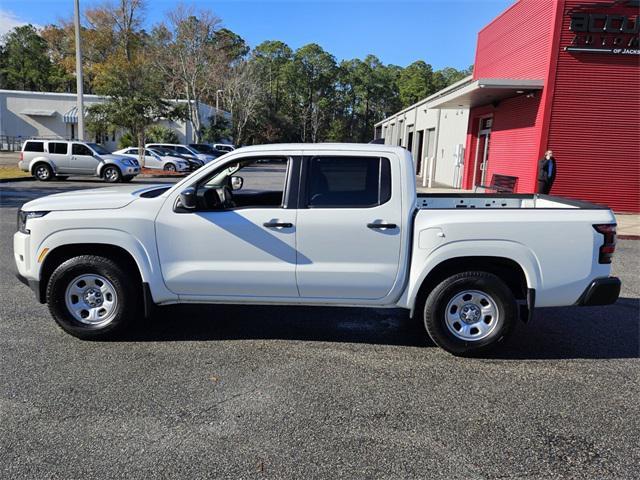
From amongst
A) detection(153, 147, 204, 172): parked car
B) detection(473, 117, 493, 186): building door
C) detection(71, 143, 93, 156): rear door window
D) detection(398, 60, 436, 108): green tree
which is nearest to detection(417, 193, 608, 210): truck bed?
detection(473, 117, 493, 186): building door

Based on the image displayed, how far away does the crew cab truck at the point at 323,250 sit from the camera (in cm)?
446

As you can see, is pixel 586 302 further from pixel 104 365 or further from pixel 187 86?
pixel 187 86

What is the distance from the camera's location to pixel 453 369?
441 cm

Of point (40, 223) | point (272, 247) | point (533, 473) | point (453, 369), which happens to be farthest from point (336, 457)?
point (40, 223)

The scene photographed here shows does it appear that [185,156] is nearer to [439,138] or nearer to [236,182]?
[439,138]

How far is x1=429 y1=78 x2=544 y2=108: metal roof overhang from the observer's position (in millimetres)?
15016

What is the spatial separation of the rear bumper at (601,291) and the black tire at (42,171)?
21.9 m

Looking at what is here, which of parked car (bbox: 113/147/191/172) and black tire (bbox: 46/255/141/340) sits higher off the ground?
parked car (bbox: 113/147/191/172)

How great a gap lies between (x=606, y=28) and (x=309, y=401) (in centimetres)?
1498

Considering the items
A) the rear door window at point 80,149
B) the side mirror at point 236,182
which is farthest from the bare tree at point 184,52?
the side mirror at point 236,182

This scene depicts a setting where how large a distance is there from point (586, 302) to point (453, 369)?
1316 millimetres

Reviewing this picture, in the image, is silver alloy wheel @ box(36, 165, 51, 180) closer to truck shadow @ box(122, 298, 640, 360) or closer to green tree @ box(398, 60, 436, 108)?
truck shadow @ box(122, 298, 640, 360)

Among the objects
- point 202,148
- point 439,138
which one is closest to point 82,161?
point 202,148

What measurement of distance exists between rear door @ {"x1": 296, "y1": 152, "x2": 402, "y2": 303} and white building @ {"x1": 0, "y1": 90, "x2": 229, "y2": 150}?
44.4 metres
